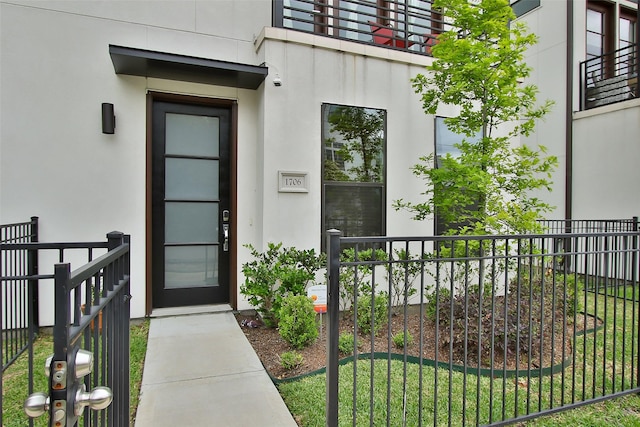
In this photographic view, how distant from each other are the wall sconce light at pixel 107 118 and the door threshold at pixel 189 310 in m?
2.08

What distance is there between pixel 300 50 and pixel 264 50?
0.43m

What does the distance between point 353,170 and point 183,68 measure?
2255 millimetres

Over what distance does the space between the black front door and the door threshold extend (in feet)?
0.19

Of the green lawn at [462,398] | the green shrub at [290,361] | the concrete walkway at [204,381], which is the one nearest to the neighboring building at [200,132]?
the concrete walkway at [204,381]

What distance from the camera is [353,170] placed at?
468 cm

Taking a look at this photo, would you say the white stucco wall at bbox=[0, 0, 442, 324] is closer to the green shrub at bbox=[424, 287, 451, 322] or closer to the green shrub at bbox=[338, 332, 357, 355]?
the green shrub at bbox=[424, 287, 451, 322]

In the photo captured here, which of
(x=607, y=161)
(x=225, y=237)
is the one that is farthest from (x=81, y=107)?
(x=607, y=161)

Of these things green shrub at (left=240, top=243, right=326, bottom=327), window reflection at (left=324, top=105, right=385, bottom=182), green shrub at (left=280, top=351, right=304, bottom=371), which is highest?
window reflection at (left=324, top=105, right=385, bottom=182)

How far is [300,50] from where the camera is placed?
14.4 feet

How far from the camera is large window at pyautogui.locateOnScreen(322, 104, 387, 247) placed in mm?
4562

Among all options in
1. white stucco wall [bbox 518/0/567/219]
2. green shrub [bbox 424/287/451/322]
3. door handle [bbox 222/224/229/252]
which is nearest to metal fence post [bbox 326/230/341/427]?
green shrub [bbox 424/287/451/322]

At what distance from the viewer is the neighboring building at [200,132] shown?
3812 mm

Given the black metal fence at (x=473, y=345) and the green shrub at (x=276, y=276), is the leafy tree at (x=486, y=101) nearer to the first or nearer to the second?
the black metal fence at (x=473, y=345)

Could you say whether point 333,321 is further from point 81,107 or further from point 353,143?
point 81,107
